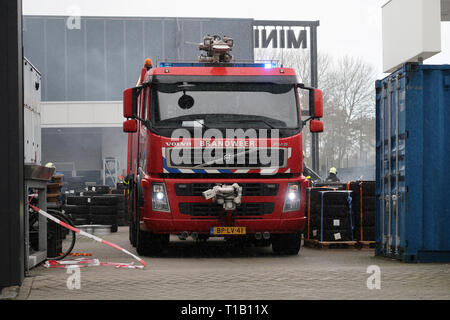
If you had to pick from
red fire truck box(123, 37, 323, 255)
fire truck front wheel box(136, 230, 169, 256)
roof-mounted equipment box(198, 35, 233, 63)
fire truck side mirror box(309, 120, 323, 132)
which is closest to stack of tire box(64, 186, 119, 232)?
roof-mounted equipment box(198, 35, 233, 63)

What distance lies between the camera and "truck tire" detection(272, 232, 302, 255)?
13898 millimetres

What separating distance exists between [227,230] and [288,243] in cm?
153

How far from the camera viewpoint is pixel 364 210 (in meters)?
15.1

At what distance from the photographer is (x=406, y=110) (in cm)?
1178

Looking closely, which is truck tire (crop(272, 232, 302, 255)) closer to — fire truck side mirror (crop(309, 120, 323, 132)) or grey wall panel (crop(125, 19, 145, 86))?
fire truck side mirror (crop(309, 120, 323, 132))

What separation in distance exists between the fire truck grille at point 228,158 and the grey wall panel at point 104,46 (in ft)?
133

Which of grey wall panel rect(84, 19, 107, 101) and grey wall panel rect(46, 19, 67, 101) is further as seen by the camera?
grey wall panel rect(84, 19, 107, 101)

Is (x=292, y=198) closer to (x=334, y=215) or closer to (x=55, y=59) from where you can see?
(x=334, y=215)

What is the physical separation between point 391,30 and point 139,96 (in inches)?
570

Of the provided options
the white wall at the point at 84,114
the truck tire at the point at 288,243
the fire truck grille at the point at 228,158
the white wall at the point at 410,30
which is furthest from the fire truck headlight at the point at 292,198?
the white wall at the point at 84,114

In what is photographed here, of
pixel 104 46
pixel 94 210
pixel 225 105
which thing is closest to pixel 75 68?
pixel 104 46

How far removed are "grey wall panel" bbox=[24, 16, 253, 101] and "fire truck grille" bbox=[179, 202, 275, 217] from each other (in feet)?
134

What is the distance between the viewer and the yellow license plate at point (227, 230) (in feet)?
42.3

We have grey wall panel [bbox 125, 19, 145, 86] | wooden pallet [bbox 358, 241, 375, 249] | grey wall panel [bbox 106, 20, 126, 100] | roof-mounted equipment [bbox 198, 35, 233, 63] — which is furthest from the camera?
grey wall panel [bbox 125, 19, 145, 86]
